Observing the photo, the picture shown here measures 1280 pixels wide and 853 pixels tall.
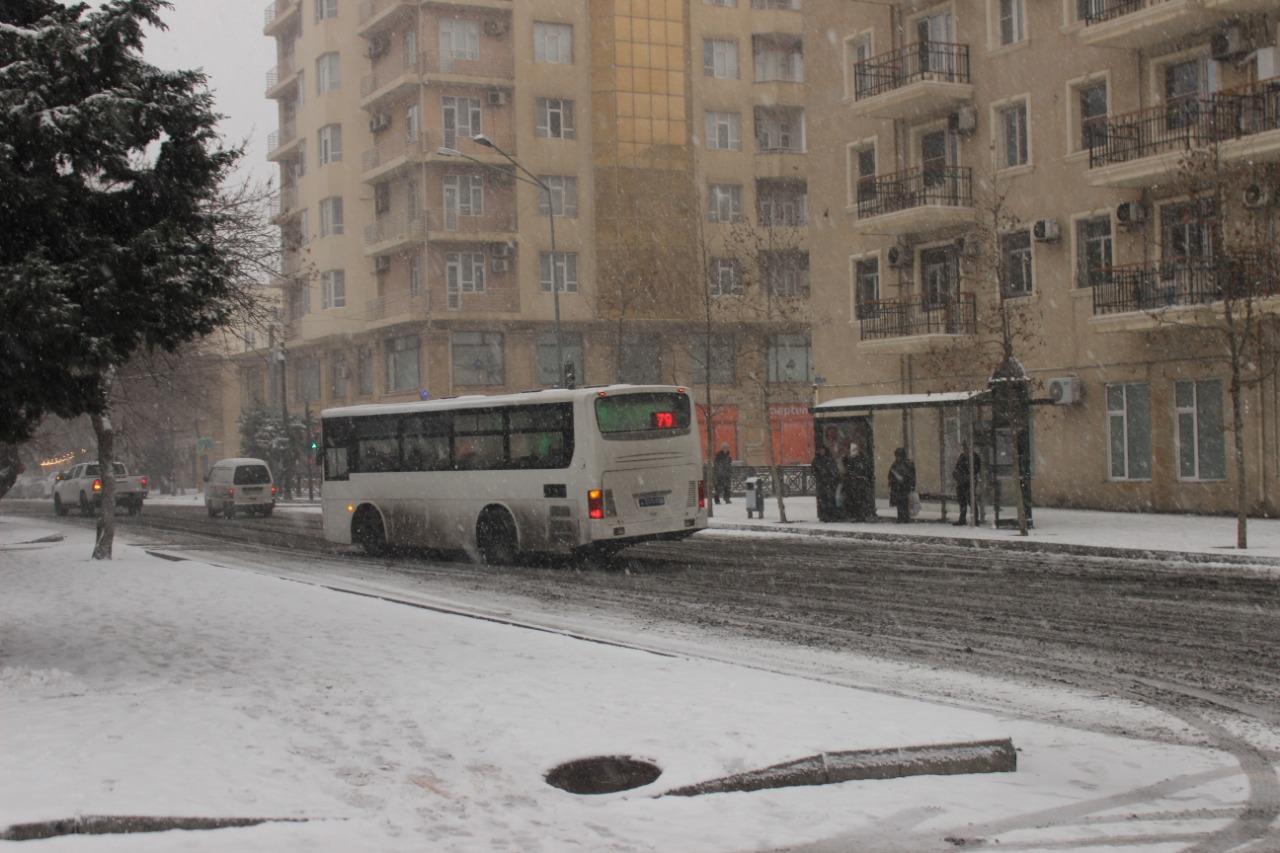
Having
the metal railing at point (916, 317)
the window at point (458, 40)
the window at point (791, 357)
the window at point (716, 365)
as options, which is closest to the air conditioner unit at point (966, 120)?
the metal railing at point (916, 317)

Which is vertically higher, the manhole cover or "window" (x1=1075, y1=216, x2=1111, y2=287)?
"window" (x1=1075, y1=216, x2=1111, y2=287)

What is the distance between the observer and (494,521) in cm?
2103

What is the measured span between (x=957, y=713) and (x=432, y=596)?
9.27 metres

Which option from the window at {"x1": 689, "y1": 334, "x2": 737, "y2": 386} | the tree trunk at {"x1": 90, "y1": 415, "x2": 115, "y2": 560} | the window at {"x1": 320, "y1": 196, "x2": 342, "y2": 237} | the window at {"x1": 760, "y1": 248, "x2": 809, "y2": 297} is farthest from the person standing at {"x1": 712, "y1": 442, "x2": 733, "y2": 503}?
the window at {"x1": 320, "y1": 196, "x2": 342, "y2": 237}

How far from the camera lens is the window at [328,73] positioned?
6103 cm

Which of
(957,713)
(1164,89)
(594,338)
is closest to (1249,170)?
(1164,89)

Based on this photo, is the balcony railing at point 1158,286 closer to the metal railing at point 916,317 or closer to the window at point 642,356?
the metal railing at point 916,317

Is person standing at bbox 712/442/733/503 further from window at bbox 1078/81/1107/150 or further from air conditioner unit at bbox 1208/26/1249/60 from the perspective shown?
air conditioner unit at bbox 1208/26/1249/60

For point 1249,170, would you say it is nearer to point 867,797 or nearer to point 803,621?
point 803,621

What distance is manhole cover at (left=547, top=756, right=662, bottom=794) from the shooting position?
6.85 m

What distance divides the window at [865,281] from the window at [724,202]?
1930 cm

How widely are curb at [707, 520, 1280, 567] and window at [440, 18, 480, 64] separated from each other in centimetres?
3175

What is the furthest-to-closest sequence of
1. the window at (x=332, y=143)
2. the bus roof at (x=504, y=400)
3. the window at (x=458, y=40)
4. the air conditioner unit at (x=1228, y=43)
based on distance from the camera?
the window at (x=332, y=143)
the window at (x=458, y=40)
the air conditioner unit at (x=1228, y=43)
the bus roof at (x=504, y=400)

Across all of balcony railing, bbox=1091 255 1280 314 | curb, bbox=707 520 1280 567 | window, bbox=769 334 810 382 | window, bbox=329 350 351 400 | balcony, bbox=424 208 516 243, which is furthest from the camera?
window, bbox=329 350 351 400
